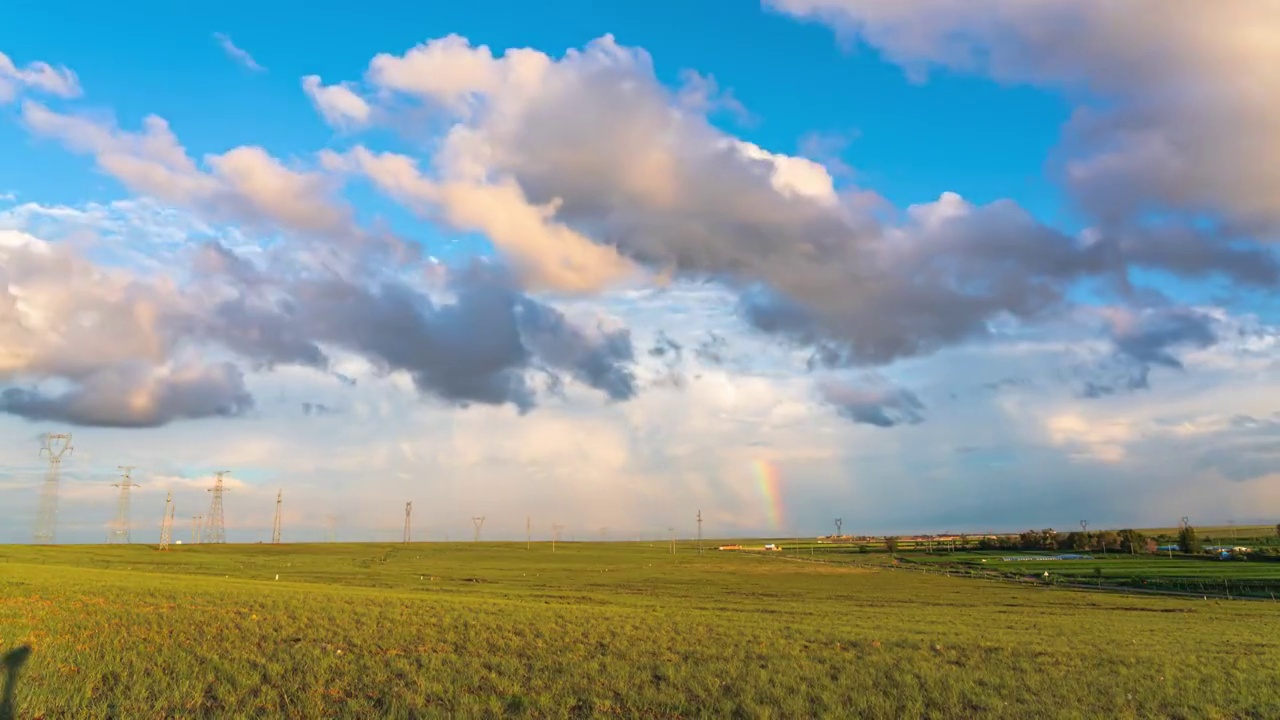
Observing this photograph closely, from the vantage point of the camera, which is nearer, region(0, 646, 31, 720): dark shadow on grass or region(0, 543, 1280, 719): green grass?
region(0, 646, 31, 720): dark shadow on grass

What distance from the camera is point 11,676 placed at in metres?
16.5

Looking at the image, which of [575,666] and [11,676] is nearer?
[11,676]

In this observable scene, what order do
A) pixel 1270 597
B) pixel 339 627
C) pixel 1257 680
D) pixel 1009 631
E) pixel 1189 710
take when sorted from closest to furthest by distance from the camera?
pixel 1189 710 < pixel 1257 680 < pixel 339 627 < pixel 1009 631 < pixel 1270 597

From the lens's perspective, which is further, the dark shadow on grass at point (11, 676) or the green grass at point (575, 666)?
the green grass at point (575, 666)

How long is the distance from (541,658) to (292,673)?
6.50 m

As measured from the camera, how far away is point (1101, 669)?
21375 millimetres

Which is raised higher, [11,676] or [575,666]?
[11,676]

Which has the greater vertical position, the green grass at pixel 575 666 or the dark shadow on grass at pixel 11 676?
the dark shadow on grass at pixel 11 676

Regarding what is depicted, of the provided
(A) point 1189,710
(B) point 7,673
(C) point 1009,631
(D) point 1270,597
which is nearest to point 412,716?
(B) point 7,673

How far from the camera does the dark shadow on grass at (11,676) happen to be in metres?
13.8

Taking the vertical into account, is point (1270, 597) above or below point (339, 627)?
below

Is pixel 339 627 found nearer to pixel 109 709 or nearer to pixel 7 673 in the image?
pixel 7 673

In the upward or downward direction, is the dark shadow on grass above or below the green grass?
above

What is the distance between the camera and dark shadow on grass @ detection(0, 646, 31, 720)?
13797 millimetres
